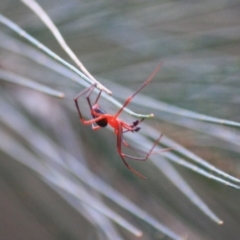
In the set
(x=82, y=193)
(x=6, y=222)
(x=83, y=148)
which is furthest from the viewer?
(x=6, y=222)

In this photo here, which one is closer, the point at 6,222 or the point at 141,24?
the point at 141,24

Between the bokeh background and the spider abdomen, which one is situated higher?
the bokeh background

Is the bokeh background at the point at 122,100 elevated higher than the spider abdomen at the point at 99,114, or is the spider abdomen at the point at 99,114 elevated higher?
the bokeh background at the point at 122,100

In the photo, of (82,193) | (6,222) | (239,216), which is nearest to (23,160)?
(82,193)

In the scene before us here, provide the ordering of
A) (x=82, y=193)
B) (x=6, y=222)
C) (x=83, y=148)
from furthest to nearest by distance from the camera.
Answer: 1. (x=6, y=222)
2. (x=83, y=148)
3. (x=82, y=193)

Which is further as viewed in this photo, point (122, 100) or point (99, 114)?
point (122, 100)

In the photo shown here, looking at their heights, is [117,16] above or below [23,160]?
above

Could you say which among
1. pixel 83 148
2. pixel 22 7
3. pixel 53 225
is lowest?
pixel 53 225

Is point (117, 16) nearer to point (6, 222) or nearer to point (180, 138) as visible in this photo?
point (180, 138)
